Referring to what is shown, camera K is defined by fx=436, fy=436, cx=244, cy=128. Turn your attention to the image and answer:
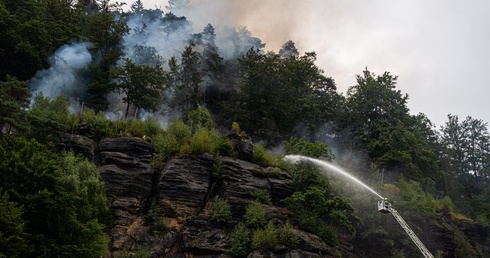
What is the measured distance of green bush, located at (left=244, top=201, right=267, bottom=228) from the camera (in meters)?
27.7

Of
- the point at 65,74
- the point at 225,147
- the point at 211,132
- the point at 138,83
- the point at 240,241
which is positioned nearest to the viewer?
the point at 240,241

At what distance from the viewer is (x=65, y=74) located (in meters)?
42.3

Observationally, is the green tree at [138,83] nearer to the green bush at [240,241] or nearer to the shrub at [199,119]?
the shrub at [199,119]

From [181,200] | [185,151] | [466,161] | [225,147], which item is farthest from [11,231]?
[466,161]

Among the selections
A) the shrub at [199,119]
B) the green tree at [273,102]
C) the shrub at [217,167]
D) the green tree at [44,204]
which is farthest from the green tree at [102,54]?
the green tree at [44,204]

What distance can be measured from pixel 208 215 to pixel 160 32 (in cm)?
4681

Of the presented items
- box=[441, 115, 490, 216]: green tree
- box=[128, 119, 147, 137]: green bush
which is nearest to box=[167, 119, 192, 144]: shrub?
box=[128, 119, 147, 137]: green bush

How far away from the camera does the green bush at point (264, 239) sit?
2645 centimetres

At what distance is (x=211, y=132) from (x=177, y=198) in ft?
22.0

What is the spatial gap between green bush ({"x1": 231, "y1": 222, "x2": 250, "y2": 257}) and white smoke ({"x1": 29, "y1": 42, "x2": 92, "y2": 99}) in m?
22.8

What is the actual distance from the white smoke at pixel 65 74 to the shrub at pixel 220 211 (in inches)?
804

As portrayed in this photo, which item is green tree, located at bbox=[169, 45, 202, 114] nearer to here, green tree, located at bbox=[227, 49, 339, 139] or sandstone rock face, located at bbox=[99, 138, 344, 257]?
green tree, located at bbox=[227, 49, 339, 139]

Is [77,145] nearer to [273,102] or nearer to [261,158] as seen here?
[261,158]

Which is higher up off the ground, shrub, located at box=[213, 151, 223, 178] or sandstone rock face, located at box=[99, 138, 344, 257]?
shrub, located at box=[213, 151, 223, 178]
